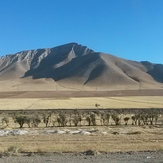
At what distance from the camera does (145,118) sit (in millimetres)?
40562

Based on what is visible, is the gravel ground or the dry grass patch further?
the dry grass patch

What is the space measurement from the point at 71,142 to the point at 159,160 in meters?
9.62

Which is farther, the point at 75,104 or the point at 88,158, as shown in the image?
the point at 75,104

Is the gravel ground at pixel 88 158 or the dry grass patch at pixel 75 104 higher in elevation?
the gravel ground at pixel 88 158

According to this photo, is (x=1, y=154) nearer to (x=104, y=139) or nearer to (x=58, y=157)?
(x=58, y=157)

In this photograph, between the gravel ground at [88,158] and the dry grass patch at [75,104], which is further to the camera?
the dry grass patch at [75,104]

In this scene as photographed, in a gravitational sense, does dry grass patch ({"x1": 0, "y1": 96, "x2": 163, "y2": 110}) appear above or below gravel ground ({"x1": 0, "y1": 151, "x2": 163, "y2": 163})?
below

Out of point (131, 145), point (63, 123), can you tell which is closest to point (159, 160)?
point (131, 145)

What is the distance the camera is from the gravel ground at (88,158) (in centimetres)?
1541

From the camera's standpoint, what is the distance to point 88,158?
16.1 m

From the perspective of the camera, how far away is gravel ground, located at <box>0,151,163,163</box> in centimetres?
1541

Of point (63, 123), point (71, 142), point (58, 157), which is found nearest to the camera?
point (58, 157)

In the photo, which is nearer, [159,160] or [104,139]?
[159,160]

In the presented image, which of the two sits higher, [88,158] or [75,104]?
[88,158]
